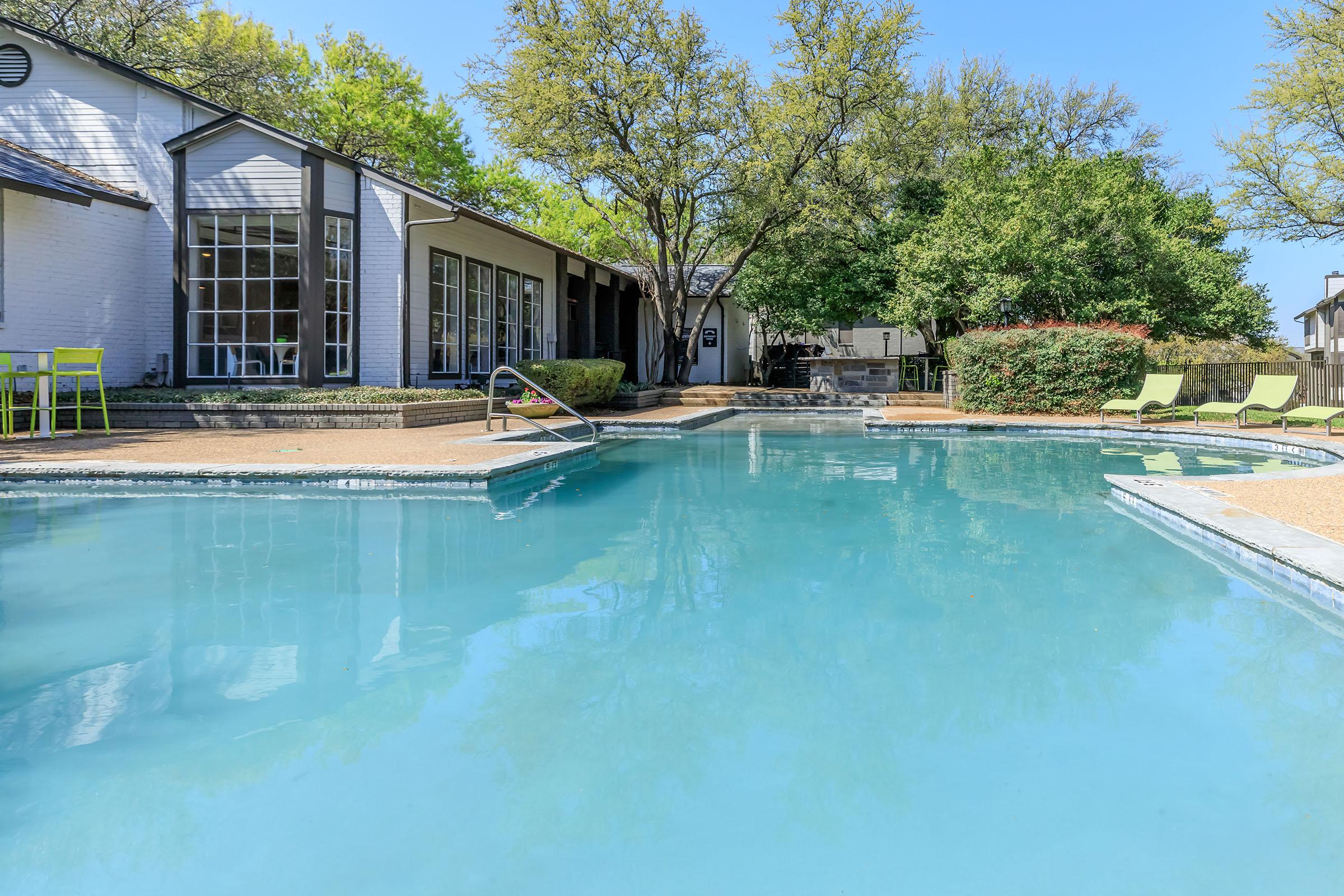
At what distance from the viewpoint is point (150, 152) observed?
13.7m

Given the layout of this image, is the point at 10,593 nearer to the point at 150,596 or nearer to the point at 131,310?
the point at 150,596

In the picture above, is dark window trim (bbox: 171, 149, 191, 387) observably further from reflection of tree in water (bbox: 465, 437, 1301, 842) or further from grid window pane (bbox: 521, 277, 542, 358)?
reflection of tree in water (bbox: 465, 437, 1301, 842)

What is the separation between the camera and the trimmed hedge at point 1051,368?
1677 centimetres

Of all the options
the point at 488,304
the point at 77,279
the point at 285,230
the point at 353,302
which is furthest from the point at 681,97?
the point at 77,279

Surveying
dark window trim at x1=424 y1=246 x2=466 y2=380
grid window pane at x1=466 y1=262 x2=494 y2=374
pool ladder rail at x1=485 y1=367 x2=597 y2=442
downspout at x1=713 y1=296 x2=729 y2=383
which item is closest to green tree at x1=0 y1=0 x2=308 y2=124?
grid window pane at x1=466 y1=262 x2=494 y2=374

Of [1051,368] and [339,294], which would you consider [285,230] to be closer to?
[339,294]

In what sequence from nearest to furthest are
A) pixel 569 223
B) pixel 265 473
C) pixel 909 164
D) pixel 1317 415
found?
pixel 265 473, pixel 1317 415, pixel 909 164, pixel 569 223

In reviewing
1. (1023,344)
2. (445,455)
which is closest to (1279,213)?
(1023,344)

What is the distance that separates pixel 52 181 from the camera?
38.8 feet

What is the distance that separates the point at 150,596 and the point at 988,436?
41.0ft

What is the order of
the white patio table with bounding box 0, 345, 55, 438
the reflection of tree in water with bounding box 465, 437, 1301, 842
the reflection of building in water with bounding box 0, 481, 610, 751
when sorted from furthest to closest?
the white patio table with bounding box 0, 345, 55, 438 → the reflection of building in water with bounding box 0, 481, 610, 751 → the reflection of tree in water with bounding box 465, 437, 1301, 842

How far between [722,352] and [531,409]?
15353mm

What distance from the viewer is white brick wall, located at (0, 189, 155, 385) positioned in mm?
11836

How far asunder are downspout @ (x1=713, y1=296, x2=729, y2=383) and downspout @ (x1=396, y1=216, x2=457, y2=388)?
47.2ft
